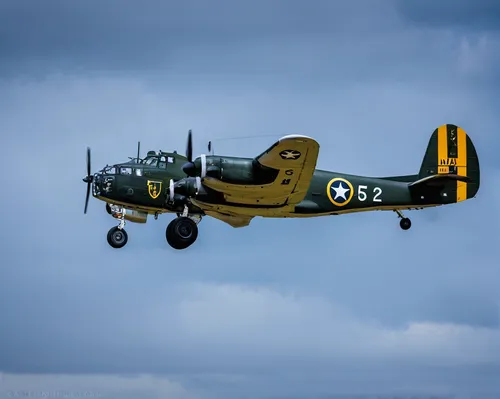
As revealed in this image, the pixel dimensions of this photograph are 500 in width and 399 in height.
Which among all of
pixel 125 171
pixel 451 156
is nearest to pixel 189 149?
pixel 125 171

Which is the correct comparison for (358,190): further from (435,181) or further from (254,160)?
(254,160)

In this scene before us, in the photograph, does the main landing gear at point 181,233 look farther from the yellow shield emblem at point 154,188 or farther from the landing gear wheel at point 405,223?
the landing gear wheel at point 405,223

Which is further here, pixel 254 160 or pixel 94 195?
pixel 94 195

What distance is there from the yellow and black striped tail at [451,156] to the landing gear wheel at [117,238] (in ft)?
33.5

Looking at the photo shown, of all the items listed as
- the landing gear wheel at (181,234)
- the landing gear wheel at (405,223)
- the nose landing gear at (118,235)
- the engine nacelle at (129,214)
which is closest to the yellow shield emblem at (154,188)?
the engine nacelle at (129,214)

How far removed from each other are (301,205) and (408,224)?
156 inches

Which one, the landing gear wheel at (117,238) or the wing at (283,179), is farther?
the landing gear wheel at (117,238)

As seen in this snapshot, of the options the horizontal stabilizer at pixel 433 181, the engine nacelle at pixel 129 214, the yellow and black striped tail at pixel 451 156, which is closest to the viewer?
the horizontal stabilizer at pixel 433 181

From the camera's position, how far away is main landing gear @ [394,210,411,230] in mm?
39031

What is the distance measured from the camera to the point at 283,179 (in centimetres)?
3444

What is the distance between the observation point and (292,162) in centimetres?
3338

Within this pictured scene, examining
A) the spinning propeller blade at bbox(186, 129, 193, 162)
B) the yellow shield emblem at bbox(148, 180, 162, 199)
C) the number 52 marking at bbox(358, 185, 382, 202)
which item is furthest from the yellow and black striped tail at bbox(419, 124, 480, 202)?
the yellow shield emblem at bbox(148, 180, 162, 199)

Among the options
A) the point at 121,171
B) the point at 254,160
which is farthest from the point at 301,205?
the point at 121,171

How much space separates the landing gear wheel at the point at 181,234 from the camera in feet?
120
